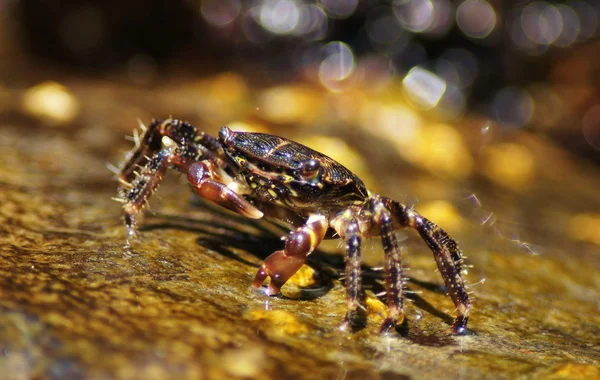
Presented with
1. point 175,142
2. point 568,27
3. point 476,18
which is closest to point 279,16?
point 476,18

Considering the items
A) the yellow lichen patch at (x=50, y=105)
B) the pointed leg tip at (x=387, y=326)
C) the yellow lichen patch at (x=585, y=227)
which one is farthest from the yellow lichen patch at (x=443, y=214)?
the yellow lichen patch at (x=50, y=105)

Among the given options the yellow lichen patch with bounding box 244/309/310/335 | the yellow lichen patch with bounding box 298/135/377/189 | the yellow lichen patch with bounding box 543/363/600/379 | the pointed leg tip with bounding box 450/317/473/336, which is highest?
the yellow lichen patch with bounding box 298/135/377/189

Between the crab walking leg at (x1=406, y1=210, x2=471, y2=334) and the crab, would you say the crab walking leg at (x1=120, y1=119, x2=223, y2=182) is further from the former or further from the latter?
the crab walking leg at (x1=406, y1=210, x2=471, y2=334)

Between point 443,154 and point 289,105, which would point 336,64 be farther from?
point 443,154

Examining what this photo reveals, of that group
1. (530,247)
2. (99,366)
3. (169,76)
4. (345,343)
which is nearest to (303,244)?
(345,343)

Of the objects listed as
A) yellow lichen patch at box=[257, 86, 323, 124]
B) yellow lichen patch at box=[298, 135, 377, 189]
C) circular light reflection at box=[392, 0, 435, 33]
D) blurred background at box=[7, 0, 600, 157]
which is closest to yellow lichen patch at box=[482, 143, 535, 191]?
blurred background at box=[7, 0, 600, 157]

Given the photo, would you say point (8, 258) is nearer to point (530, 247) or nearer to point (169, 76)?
point (530, 247)

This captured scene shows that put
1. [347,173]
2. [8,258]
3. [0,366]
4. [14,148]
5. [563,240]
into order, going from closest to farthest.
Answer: [0,366]
[8,258]
[347,173]
[14,148]
[563,240]
